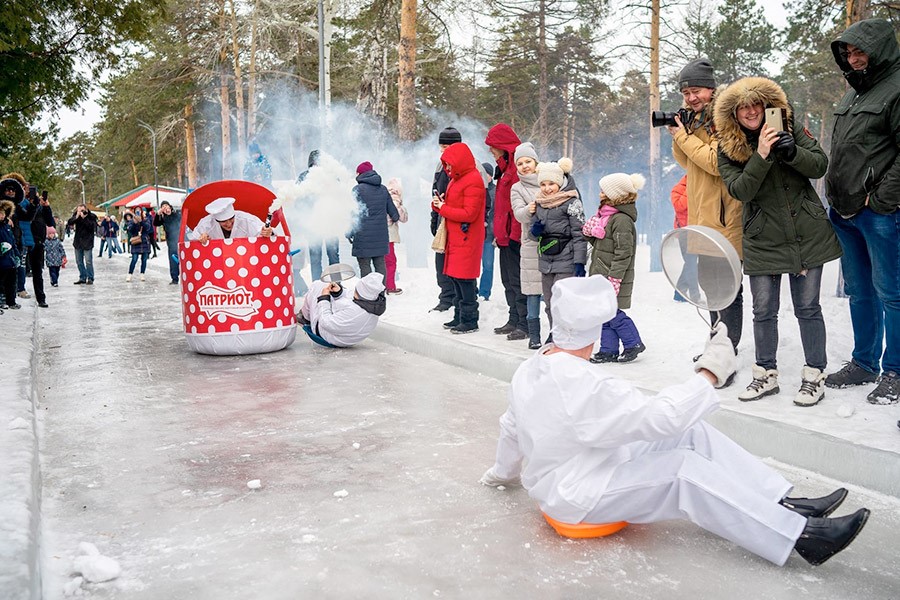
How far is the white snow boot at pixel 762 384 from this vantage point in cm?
557

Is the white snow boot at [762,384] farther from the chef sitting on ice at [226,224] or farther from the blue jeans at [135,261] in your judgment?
the blue jeans at [135,261]

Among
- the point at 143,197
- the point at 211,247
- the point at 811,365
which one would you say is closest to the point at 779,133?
the point at 811,365

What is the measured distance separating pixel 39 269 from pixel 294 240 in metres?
4.40

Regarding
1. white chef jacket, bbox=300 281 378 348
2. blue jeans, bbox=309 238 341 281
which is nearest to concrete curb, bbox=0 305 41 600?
white chef jacket, bbox=300 281 378 348

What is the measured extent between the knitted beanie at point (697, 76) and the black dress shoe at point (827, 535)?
146 inches

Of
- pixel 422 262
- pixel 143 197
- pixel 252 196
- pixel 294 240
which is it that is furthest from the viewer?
pixel 143 197

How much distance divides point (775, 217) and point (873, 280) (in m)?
0.72

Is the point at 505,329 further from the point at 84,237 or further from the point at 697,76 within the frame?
the point at 84,237

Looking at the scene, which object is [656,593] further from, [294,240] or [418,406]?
[294,240]

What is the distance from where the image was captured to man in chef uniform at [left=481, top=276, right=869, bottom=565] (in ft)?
10.8

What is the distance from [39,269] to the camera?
551 inches

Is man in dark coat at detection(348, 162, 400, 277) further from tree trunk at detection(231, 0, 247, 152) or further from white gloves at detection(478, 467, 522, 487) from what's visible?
tree trunk at detection(231, 0, 247, 152)

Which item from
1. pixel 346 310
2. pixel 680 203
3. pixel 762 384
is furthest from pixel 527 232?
pixel 680 203

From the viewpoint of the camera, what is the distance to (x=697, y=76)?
6094mm
